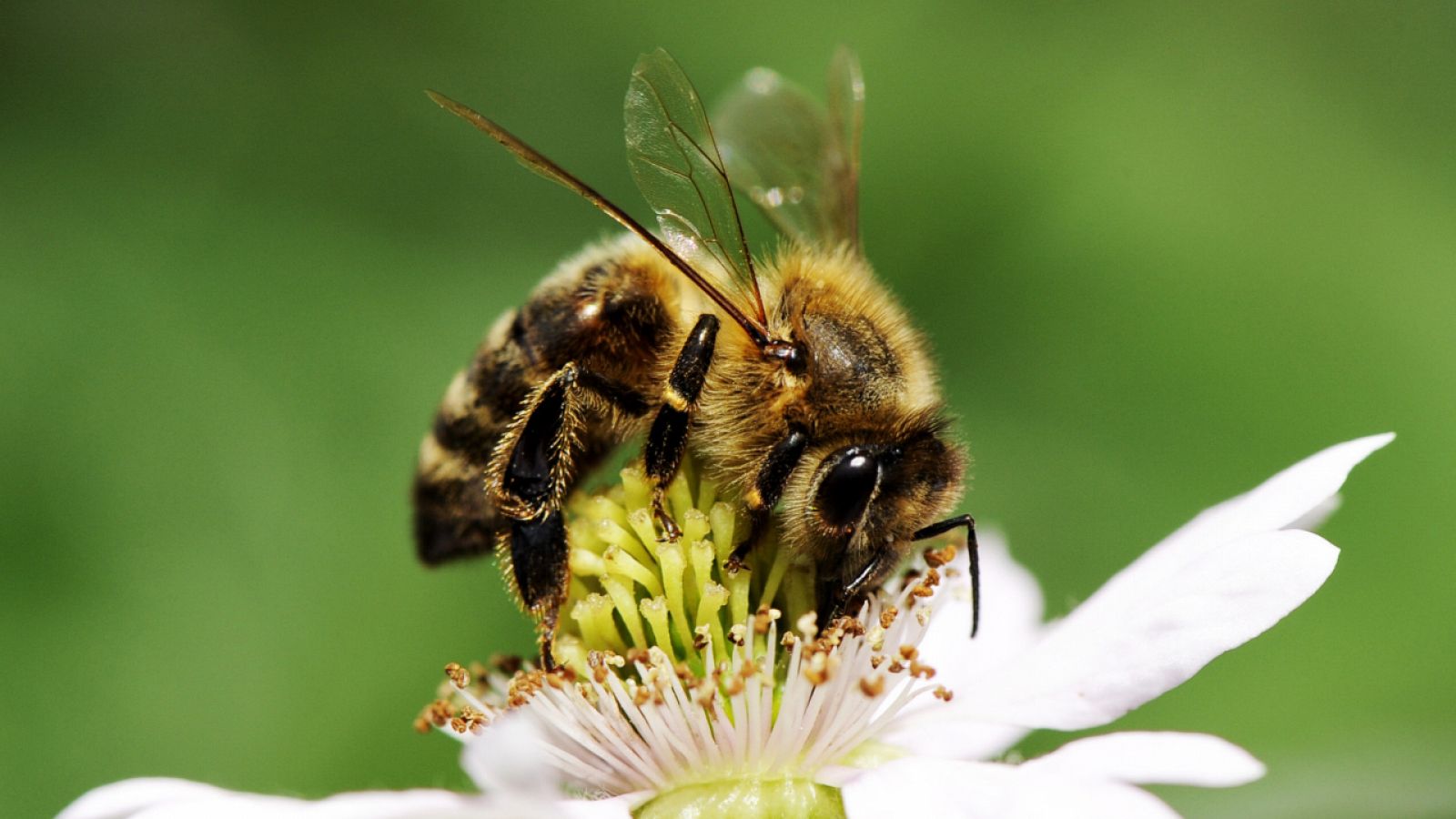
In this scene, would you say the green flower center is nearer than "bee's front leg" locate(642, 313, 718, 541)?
No

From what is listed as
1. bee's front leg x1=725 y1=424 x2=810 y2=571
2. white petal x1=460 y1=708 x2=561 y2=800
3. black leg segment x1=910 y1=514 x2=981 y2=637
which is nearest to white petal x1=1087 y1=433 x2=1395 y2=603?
black leg segment x1=910 y1=514 x2=981 y2=637

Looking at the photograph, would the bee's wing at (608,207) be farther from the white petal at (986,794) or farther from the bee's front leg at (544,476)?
the white petal at (986,794)

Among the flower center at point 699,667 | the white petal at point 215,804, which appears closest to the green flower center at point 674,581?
the flower center at point 699,667

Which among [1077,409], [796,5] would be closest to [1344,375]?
[1077,409]

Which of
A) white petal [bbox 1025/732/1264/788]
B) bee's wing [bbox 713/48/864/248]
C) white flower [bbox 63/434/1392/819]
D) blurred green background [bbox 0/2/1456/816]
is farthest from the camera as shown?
blurred green background [bbox 0/2/1456/816]

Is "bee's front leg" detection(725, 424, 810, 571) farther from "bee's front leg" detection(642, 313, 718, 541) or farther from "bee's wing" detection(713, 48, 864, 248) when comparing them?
"bee's wing" detection(713, 48, 864, 248)

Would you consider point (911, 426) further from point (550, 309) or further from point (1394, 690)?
point (1394, 690)
